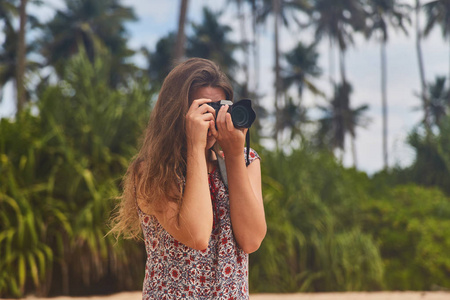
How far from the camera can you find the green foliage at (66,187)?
176 inches

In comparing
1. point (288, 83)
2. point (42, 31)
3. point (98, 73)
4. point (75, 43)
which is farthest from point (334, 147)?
point (98, 73)

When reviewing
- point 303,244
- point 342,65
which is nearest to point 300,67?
point 342,65

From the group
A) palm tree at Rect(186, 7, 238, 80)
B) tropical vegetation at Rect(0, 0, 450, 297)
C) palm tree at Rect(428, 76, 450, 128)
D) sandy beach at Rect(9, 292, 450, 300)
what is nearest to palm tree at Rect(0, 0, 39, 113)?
palm tree at Rect(186, 7, 238, 80)

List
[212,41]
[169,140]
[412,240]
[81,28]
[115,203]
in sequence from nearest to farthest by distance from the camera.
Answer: [169,140] < [115,203] < [412,240] < [81,28] < [212,41]

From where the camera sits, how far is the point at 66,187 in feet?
15.7

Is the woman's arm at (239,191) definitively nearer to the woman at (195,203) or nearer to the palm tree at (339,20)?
the woman at (195,203)

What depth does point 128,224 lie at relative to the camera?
154cm

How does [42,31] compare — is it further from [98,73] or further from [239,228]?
[239,228]

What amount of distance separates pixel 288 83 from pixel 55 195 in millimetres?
25826

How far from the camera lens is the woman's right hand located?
1.21 m

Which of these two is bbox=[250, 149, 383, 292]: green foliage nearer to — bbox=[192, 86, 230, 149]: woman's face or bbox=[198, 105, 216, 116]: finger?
bbox=[192, 86, 230, 149]: woman's face

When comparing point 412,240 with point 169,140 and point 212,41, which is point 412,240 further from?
point 212,41

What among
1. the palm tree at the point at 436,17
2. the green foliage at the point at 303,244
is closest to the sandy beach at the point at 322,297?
the green foliage at the point at 303,244

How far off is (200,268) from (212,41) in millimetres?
27759
